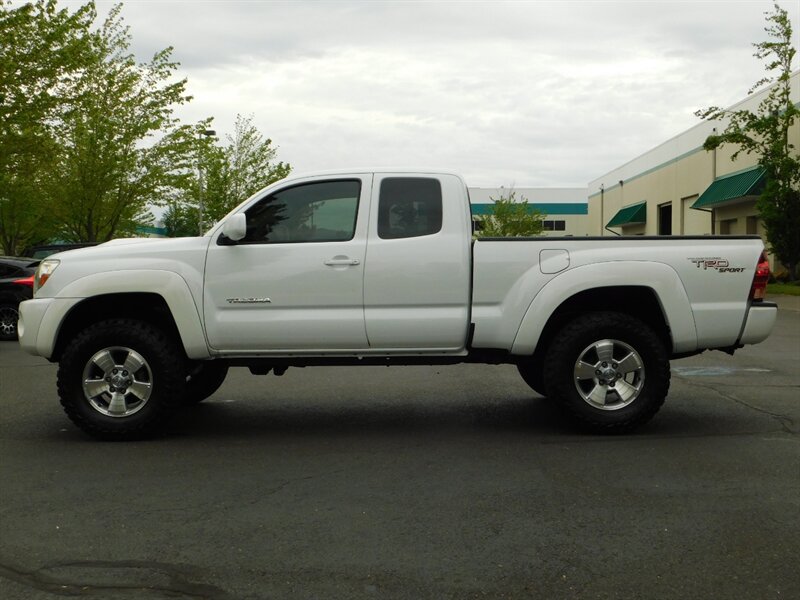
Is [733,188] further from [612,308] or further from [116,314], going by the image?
[116,314]

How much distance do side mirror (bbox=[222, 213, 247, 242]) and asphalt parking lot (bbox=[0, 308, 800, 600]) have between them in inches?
63.5

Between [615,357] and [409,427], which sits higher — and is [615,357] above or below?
above

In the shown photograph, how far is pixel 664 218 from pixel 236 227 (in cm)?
4663

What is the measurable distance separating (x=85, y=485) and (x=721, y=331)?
484cm

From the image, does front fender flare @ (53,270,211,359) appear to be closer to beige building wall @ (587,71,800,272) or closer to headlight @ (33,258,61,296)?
headlight @ (33,258,61,296)

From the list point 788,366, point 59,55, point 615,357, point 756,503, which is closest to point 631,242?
point 615,357

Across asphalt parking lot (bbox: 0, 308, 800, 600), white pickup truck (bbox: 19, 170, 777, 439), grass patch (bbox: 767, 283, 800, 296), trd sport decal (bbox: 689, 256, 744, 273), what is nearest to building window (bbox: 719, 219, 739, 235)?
grass patch (bbox: 767, 283, 800, 296)

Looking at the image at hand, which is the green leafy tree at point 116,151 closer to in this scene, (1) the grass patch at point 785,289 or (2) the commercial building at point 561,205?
(1) the grass patch at point 785,289

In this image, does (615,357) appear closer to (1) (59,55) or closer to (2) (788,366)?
(2) (788,366)

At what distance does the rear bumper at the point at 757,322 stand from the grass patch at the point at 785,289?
22235 mm

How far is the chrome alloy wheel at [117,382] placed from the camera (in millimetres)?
7375

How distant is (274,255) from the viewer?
739cm

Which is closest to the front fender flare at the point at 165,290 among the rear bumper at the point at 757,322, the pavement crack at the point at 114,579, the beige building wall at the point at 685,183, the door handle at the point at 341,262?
the door handle at the point at 341,262

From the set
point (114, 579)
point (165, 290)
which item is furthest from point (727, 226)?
point (114, 579)
